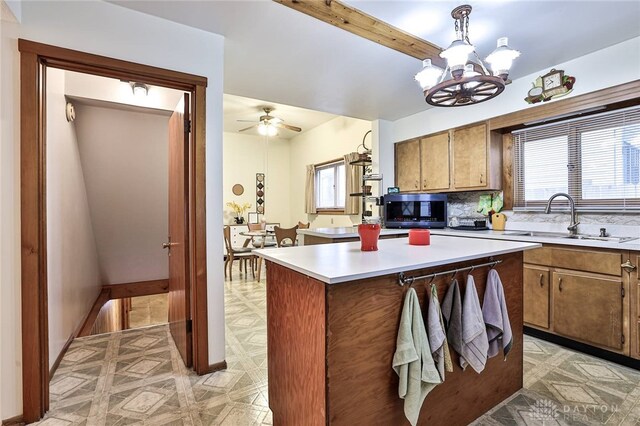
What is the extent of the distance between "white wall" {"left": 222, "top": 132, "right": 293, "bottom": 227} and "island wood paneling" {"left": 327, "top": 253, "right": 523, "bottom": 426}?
230 inches

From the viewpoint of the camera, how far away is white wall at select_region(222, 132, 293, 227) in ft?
22.0

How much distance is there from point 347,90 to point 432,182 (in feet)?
5.37

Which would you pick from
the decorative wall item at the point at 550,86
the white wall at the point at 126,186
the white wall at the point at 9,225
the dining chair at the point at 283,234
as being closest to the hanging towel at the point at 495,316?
the decorative wall item at the point at 550,86

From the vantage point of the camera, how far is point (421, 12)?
6.60 feet

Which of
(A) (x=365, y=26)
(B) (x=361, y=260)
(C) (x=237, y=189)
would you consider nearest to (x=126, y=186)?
(C) (x=237, y=189)

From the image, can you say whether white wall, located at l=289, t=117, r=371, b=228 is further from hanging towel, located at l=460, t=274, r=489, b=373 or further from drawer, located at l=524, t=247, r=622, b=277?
hanging towel, located at l=460, t=274, r=489, b=373

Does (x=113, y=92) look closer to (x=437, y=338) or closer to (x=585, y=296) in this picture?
(x=437, y=338)

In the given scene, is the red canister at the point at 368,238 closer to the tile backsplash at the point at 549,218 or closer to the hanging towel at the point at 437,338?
the hanging towel at the point at 437,338

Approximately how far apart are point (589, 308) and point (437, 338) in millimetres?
1894

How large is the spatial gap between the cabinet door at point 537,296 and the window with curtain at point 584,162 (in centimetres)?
82

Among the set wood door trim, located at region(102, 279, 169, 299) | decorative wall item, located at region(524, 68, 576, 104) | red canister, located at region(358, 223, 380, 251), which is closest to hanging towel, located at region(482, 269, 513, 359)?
red canister, located at region(358, 223, 380, 251)

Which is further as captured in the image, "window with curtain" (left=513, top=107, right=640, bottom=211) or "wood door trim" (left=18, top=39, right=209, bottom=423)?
"window with curtain" (left=513, top=107, right=640, bottom=211)

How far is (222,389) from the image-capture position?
195 cm

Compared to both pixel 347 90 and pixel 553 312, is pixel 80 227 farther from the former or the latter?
pixel 553 312
